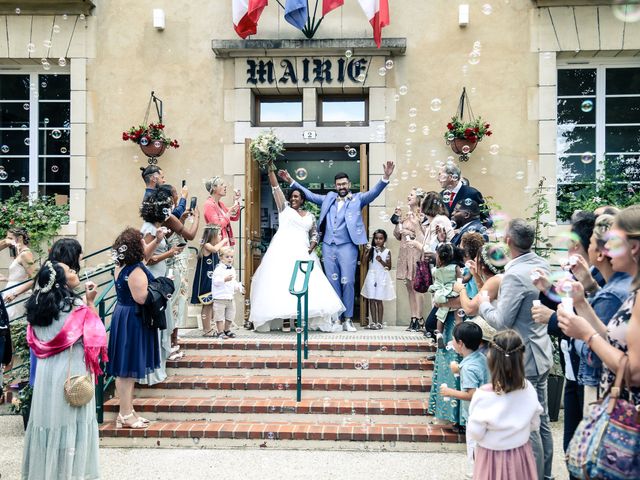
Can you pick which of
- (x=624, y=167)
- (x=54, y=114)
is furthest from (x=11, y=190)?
(x=624, y=167)

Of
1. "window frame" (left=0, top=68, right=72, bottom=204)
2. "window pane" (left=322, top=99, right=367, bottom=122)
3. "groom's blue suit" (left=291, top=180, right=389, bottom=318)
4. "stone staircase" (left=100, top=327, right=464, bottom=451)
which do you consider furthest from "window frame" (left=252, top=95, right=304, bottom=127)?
"stone staircase" (left=100, top=327, right=464, bottom=451)

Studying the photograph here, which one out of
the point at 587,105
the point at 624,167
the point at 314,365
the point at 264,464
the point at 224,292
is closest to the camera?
the point at 264,464

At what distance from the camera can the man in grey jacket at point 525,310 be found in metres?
3.88

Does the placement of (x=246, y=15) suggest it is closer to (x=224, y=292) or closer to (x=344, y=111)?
(x=344, y=111)

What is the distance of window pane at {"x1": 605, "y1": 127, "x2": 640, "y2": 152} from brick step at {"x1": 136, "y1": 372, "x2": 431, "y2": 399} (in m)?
4.98

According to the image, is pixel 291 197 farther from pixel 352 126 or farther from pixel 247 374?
pixel 247 374

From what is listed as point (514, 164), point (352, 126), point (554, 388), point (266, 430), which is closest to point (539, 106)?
point (514, 164)

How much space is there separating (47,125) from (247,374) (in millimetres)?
5539

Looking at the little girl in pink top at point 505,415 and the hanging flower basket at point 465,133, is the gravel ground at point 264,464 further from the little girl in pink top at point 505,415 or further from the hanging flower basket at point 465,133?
the hanging flower basket at point 465,133

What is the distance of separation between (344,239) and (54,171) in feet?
15.6

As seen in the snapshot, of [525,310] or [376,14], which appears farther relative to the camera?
[376,14]

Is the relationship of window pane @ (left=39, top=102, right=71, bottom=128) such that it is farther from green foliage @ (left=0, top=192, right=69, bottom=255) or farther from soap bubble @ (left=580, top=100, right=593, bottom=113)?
soap bubble @ (left=580, top=100, right=593, bottom=113)

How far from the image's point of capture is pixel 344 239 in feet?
26.8

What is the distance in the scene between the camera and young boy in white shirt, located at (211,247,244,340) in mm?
7270
